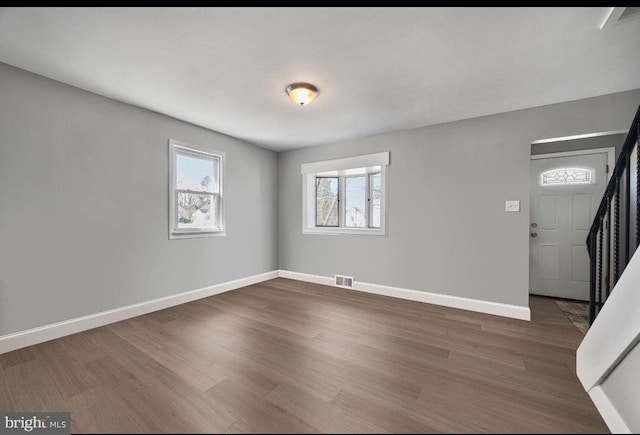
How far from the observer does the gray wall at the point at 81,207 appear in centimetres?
209

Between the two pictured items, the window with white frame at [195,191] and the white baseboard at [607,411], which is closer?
the white baseboard at [607,411]

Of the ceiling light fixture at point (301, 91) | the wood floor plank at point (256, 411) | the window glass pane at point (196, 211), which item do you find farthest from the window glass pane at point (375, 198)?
the wood floor plank at point (256, 411)

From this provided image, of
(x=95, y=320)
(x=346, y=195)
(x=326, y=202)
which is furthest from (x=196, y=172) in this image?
(x=346, y=195)

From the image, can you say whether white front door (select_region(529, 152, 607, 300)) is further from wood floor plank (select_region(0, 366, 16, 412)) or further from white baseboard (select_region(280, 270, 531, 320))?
wood floor plank (select_region(0, 366, 16, 412))

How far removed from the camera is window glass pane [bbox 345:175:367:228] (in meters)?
4.10

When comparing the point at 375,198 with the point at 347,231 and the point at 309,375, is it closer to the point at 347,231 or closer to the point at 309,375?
the point at 347,231

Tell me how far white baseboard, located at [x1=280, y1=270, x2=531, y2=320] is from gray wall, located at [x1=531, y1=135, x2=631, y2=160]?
2314mm

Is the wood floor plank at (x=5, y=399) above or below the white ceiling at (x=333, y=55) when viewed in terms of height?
below

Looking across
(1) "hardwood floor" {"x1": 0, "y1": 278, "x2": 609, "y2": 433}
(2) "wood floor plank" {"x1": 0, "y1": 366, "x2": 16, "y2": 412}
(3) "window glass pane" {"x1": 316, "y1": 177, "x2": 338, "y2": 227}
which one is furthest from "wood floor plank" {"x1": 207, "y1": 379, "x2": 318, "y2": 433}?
(3) "window glass pane" {"x1": 316, "y1": 177, "x2": 338, "y2": 227}

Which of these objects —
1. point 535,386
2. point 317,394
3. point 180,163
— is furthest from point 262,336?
point 180,163

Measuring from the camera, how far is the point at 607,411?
1257mm

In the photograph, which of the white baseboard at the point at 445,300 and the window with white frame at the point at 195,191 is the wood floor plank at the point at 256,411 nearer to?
the window with white frame at the point at 195,191

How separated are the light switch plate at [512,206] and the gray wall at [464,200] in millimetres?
36

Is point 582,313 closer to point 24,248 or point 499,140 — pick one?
point 499,140
